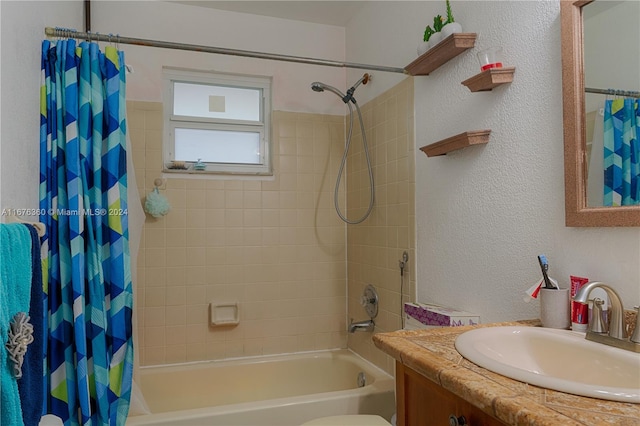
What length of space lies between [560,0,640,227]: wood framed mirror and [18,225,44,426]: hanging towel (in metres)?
1.44

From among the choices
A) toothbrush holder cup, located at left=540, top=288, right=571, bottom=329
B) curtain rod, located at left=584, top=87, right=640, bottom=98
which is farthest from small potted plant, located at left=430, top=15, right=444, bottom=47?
toothbrush holder cup, located at left=540, top=288, right=571, bottom=329

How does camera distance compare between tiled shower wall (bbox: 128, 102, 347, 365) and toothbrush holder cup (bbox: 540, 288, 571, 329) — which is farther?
tiled shower wall (bbox: 128, 102, 347, 365)

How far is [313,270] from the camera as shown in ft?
9.53

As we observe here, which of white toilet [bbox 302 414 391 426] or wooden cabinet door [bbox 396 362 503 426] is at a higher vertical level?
wooden cabinet door [bbox 396 362 503 426]

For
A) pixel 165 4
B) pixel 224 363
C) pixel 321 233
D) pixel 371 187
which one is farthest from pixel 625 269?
pixel 165 4

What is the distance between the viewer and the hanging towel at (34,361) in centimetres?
90

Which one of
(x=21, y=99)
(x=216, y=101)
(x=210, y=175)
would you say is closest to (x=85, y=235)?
(x=21, y=99)

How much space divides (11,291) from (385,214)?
189 cm

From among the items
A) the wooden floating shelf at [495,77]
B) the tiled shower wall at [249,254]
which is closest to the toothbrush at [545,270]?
the wooden floating shelf at [495,77]

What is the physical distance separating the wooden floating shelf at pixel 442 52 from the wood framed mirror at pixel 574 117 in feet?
1.48

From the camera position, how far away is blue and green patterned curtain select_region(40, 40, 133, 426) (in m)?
1.58

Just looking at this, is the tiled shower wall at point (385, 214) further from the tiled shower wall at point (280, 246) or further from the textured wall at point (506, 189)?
the textured wall at point (506, 189)

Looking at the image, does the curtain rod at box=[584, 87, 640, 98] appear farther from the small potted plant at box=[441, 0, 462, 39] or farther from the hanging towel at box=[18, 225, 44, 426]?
the hanging towel at box=[18, 225, 44, 426]

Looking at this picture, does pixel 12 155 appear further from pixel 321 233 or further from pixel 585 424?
pixel 321 233
